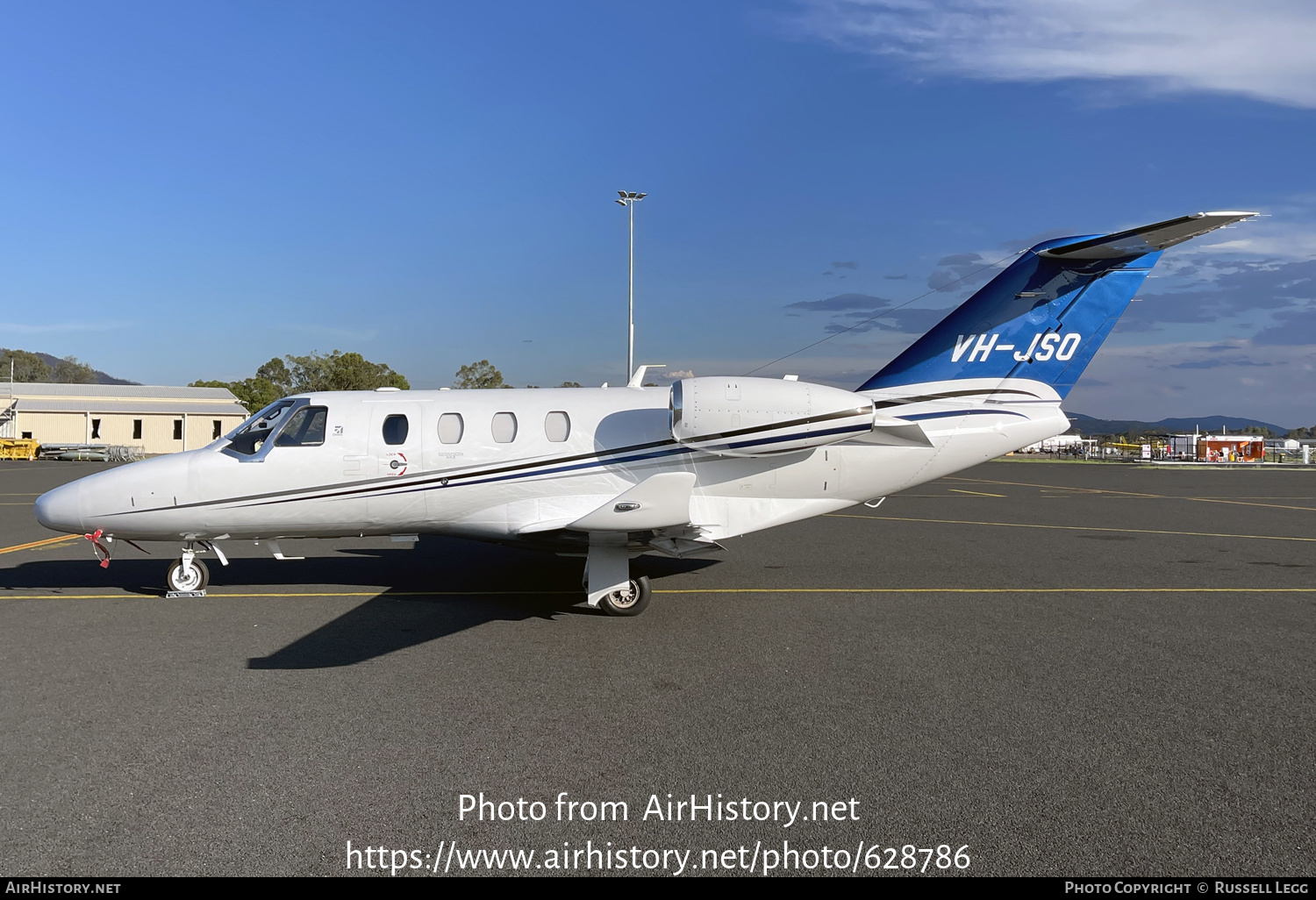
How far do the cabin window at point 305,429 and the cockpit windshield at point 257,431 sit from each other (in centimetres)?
14

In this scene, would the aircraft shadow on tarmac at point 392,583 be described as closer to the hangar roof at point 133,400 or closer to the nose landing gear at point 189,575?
the nose landing gear at point 189,575

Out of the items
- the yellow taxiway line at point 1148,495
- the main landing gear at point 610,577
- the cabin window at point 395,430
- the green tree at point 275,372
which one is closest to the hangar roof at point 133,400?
the green tree at point 275,372

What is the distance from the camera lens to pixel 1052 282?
9.70m

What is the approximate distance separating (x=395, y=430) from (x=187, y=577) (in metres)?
3.51

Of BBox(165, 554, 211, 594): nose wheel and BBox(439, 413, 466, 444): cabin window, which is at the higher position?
BBox(439, 413, 466, 444): cabin window

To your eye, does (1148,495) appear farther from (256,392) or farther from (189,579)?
(256,392)

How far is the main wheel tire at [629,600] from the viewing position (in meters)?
9.02

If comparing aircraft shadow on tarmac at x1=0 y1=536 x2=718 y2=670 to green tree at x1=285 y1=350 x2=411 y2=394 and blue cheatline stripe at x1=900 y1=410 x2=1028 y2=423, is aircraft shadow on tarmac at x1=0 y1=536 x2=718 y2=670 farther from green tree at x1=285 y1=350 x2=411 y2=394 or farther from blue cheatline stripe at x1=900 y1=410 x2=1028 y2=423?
green tree at x1=285 y1=350 x2=411 y2=394

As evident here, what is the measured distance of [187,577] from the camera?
9.98m

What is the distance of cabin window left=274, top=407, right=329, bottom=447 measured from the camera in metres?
9.50

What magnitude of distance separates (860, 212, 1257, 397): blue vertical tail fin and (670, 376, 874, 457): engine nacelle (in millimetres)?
1382

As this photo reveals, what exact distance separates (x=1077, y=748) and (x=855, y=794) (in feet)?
6.02

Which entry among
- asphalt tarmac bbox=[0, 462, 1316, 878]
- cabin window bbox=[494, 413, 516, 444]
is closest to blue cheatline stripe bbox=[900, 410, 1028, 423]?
asphalt tarmac bbox=[0, 462, 1316, 878]
